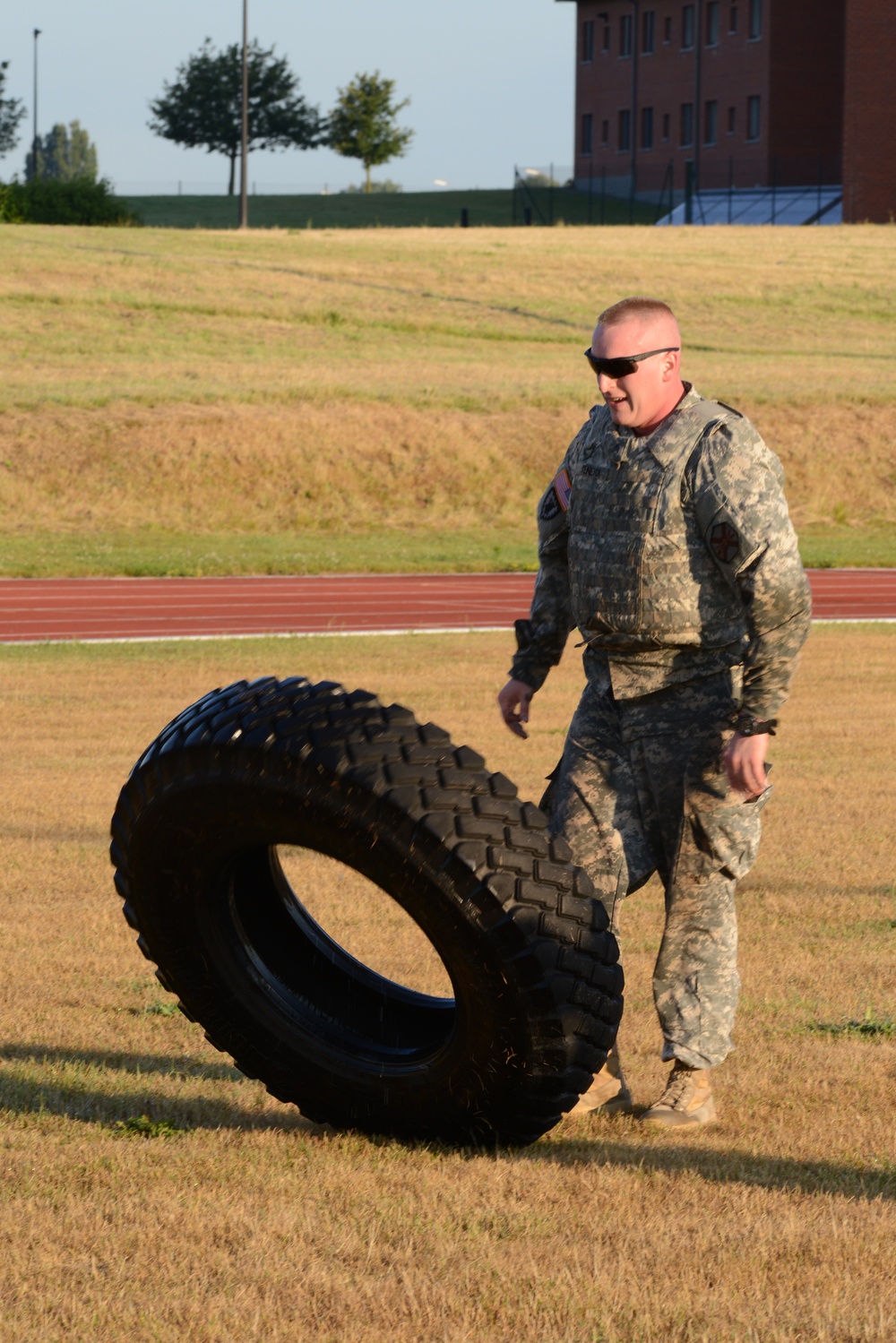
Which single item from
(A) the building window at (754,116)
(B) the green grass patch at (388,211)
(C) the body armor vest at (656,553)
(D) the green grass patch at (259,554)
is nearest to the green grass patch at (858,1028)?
(C) the body armor vest at (656,553)

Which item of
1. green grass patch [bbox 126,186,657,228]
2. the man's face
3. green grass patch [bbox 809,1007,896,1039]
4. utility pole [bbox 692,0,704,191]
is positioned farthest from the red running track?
utility pole [bbox 692,0,704,191]

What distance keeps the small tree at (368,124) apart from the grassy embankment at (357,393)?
36586 mm

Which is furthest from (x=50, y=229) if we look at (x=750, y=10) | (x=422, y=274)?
(x=750, y=10)

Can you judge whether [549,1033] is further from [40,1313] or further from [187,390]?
[187,390]

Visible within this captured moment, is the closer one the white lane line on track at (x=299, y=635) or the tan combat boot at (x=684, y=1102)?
the tan combat boot at (x=684, y=1102)

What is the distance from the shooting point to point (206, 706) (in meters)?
4.34

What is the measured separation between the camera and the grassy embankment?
1000 inches

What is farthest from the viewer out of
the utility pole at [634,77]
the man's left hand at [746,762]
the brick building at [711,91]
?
the utility pole at [634,77]

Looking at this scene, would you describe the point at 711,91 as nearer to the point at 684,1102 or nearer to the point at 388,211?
the point at 388,211

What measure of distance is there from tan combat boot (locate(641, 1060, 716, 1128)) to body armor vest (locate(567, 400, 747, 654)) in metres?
1.09

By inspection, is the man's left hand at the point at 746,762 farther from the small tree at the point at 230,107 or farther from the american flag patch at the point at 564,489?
the small tree at the point at 230,107

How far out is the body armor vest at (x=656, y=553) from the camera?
4.30m

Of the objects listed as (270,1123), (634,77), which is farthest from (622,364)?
(634,77)

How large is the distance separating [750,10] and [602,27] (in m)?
12.7
